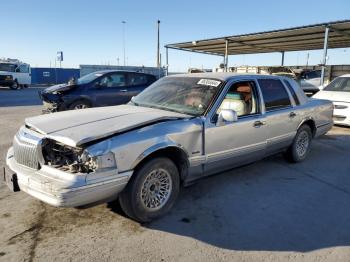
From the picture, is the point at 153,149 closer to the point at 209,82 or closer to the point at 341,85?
the point at 209,82

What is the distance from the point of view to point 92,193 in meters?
3.06

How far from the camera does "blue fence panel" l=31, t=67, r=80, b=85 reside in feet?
130

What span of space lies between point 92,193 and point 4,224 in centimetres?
122

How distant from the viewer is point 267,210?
404 centimetres

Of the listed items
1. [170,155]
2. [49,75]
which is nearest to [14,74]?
[49,75]

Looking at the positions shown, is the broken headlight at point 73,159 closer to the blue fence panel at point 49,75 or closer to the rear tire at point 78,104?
the rear tire at point 78,104

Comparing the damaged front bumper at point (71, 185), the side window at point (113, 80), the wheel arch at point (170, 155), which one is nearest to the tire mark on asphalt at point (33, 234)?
the damaged front bumper at point (71, 185)

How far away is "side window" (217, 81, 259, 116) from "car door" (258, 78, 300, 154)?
9.0 inches

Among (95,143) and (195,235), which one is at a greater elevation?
(95,143)

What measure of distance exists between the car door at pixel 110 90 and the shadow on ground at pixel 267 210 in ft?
18.5

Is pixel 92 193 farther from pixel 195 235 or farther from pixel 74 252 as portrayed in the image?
pixel 195 235

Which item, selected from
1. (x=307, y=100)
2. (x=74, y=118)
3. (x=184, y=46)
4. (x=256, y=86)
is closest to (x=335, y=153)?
(x=307, y=100)

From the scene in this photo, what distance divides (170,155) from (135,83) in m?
7.35

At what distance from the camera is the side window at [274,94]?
5140 mm
